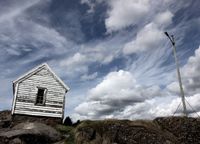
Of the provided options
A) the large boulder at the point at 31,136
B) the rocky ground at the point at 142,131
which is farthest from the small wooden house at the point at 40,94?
the rocky ground at the point at 142,131

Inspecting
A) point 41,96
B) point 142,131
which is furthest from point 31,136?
point 142,131

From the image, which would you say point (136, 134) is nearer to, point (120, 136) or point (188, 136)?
point (120, 136)

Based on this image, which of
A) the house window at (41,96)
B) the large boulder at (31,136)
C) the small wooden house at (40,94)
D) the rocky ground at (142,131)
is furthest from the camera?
the house window at (41,96)

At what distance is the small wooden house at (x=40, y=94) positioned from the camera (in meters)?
22.7

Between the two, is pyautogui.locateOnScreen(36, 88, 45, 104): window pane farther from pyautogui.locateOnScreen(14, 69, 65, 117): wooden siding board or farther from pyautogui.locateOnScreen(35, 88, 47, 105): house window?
pyautogui.locateOnScreen(14, 69, 65, 117): wooden siding board

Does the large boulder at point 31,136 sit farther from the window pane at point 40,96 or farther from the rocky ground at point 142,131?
the window pane at point 40,96

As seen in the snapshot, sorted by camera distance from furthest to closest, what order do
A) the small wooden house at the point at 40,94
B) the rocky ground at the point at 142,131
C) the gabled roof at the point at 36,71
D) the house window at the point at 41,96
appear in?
the house window at the point at 41,96
the gabled roof at the point at 36,71
the small wooden house at the point at 40,94
the rocky ground at the point at 142,131

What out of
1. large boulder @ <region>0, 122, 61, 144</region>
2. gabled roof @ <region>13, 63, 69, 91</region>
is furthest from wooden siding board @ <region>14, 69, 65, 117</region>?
large boulder @ <region>0, 122, 61, 144</region>

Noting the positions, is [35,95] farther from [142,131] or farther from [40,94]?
[142,131]

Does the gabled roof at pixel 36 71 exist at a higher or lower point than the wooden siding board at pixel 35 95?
higher

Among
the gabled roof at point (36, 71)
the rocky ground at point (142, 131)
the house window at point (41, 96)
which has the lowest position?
the rocky ground at point (142, 131)

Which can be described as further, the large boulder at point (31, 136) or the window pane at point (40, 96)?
the window pane at point (40, 96)

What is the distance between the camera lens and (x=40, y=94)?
23.6 meters

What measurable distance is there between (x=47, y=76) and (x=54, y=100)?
8.28 ft
